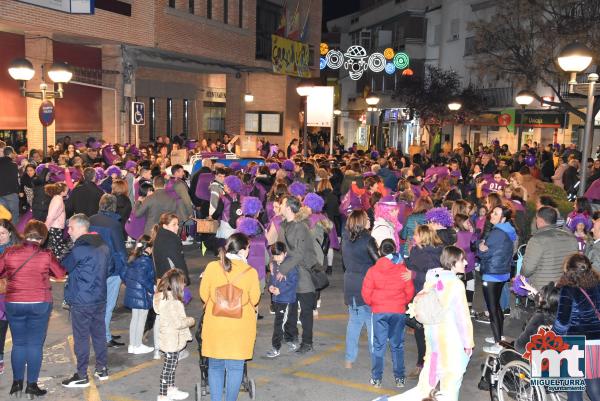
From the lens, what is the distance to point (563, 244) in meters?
8.08

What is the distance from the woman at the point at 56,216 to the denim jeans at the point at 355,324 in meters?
5.79

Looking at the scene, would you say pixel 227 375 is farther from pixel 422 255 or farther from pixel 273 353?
pixel 422 255

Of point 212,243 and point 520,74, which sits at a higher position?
point 520,74

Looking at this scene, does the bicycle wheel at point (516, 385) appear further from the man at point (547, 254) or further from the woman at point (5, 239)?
the woman at point (5, 239)

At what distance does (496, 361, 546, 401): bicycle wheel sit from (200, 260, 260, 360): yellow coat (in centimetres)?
259

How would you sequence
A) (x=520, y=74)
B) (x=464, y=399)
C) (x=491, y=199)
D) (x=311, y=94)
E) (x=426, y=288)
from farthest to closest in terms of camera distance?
(x=520, y=74), (x=311, y=94), (x=491, y=199), (x=464, y=399), (x=426, y=288)

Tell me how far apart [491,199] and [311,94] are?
520 inches

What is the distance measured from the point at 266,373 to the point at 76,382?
2150 mm

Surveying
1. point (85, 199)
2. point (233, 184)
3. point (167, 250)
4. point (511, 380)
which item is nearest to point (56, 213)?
point (85, 199)

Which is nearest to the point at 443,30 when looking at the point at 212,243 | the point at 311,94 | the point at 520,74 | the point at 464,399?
the point at 520,74

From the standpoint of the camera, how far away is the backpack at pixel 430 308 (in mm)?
6496

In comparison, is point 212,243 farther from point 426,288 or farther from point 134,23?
point 134,23

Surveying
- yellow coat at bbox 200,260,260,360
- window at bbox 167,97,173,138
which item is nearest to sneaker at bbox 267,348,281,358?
yellow coat at bbox 200,260,260,360

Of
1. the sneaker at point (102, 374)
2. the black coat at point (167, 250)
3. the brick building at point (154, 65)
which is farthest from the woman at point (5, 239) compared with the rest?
the brick building at point (154, 65)
